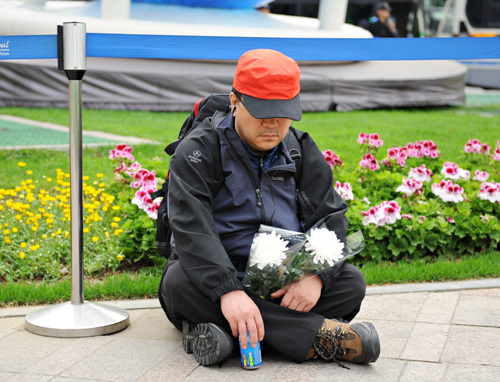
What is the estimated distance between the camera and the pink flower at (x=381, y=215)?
4715mm

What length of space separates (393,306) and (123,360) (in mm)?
1455

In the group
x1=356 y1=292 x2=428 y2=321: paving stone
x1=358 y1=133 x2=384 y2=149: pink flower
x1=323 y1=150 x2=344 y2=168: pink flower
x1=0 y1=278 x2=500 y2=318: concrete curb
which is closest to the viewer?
x1=356 y1=292 x2=428 y2=321: paving stone

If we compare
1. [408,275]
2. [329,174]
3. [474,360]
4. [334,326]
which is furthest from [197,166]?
[408,275]

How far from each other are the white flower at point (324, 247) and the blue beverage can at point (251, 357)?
0.42 meters

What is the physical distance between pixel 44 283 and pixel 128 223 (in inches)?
25.1

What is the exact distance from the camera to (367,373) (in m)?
3.03

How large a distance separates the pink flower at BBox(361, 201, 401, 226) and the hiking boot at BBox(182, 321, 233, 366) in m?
1.85

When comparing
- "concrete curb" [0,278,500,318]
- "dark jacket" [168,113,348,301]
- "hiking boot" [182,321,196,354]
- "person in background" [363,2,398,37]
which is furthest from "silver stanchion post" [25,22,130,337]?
"person in background" [363,2,398,37]

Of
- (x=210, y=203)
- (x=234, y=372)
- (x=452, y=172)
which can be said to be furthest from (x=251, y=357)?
(x=452, y=172)

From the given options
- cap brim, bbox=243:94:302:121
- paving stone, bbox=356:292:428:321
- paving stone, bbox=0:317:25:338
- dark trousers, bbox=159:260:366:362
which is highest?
cap brim, bbox=243:94:302:121

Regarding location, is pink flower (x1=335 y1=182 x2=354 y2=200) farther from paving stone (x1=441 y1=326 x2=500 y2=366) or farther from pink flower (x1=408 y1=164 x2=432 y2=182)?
paving stone (x1=441 y1=326 x2=500 y2=366)

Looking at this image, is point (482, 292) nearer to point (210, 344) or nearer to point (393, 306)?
point (393, 306)

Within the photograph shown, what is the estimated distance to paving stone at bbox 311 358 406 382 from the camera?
297 centimetres

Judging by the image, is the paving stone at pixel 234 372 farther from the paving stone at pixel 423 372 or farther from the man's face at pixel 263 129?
the man's face at pixel 263 129
